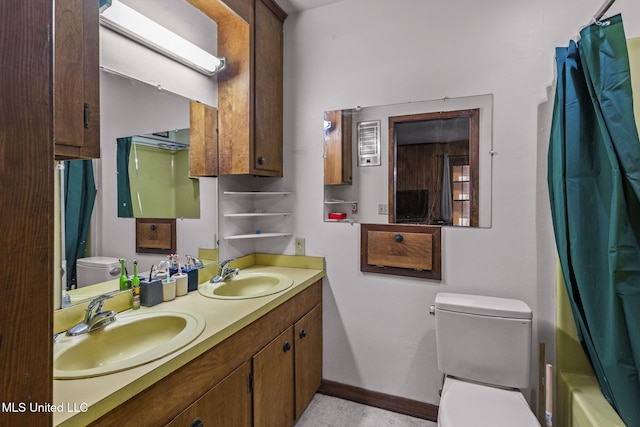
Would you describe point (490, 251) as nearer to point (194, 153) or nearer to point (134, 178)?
point (194, 153)

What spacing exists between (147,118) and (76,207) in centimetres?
54

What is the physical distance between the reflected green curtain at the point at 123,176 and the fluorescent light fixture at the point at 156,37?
1.51 ft

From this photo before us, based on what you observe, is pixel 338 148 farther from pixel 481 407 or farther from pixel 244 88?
pixel 481 407

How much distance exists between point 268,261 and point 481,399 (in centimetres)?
147

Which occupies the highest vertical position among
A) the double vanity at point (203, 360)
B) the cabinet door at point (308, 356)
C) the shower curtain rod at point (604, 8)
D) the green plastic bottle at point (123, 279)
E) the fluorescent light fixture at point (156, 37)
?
the fluorescent light fixture at point (156, 37)

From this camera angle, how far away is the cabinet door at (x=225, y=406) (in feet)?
3.30

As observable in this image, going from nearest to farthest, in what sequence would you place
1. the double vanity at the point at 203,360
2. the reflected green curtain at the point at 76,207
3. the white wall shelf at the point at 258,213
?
the double vanity at the point at 203,360, the reflected green curtain at the point at 76,207, the white wall shelf at the point at 258,213

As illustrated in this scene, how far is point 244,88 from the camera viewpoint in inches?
71.8

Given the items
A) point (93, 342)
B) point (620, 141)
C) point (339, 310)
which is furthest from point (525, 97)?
point (93, 342)

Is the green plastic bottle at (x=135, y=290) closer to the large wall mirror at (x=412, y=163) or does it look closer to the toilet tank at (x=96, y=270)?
the toilet tank at (x=96, y=270)

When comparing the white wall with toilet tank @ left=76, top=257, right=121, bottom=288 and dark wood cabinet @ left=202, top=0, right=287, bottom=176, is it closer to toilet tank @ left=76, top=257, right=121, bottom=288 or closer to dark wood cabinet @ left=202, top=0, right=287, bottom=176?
dark wood cabinet @ left=202, top=0, right=287, bottom=176

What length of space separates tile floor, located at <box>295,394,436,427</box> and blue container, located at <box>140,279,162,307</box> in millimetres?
1114

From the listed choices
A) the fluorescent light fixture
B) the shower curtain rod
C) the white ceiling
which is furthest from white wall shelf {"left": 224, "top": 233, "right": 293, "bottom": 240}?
the shower curtain rod

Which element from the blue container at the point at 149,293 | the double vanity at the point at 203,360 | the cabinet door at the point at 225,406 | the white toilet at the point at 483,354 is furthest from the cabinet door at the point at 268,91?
the white toilet at the point at 483,354
